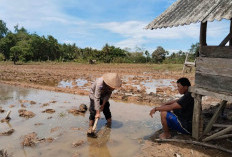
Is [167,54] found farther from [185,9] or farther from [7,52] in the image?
[185,9]

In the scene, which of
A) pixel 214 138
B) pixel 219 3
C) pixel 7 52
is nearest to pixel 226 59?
pixel 219 3

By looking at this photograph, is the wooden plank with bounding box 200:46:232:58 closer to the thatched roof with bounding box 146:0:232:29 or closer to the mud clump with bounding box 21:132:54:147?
the thatched roof with bounding box 146:0:232:29

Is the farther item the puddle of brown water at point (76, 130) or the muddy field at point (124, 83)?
the muddy field at point (124, 83)

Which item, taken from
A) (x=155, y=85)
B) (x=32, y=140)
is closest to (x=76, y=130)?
(x=32, y=140)

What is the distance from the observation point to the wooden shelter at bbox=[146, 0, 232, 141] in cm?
331

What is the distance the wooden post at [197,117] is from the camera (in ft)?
12.8

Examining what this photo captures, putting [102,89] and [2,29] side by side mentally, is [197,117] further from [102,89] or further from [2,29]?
[2,29]

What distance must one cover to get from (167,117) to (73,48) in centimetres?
4262

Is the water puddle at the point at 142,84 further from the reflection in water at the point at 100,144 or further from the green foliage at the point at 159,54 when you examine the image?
the green foliage at the point at 159,54

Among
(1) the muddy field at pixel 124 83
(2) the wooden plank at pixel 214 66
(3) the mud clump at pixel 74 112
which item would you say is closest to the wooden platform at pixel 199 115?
(2) the wooden plank at pixel 214 66

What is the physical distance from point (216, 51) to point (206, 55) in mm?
204

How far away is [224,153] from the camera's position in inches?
147

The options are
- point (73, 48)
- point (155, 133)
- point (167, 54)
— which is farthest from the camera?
point (73, 48)

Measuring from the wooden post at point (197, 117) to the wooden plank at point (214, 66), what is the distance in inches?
20.0
